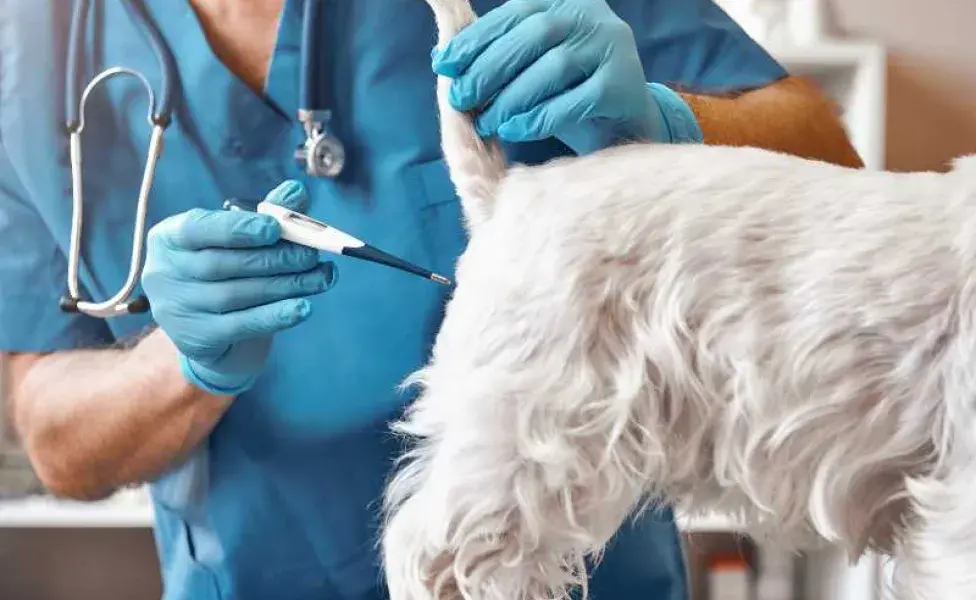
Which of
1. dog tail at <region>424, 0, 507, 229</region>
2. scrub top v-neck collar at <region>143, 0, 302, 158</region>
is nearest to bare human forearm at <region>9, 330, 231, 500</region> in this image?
scrub top v-neck collar at <region>143, 0, 302, 158</region>

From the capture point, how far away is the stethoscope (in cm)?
66

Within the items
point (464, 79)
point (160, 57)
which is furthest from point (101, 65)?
point (464, 79)

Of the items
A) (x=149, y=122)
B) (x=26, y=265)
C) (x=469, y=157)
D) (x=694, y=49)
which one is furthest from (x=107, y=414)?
(x=694, y=49)

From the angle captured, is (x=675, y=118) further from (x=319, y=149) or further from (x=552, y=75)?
(x=319, y=149)

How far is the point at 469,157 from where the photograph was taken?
494 mm

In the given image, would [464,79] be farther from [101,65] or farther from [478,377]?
[101,65]

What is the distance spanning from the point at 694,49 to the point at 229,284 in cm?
42

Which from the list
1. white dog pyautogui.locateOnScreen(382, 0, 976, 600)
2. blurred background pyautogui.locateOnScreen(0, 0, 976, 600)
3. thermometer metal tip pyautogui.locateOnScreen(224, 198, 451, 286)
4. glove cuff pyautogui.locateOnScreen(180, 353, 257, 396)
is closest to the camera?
white dog pyautogui.locateOnScreen(382, 0, 976, 600)

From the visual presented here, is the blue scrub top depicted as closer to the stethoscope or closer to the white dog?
the stethoscope

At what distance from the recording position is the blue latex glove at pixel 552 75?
51cm

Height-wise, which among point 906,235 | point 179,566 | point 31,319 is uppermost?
point 906,235

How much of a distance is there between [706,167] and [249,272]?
0.30 m

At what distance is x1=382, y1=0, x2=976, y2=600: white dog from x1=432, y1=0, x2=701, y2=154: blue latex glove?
0.06m

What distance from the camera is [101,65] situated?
71 centimetres
